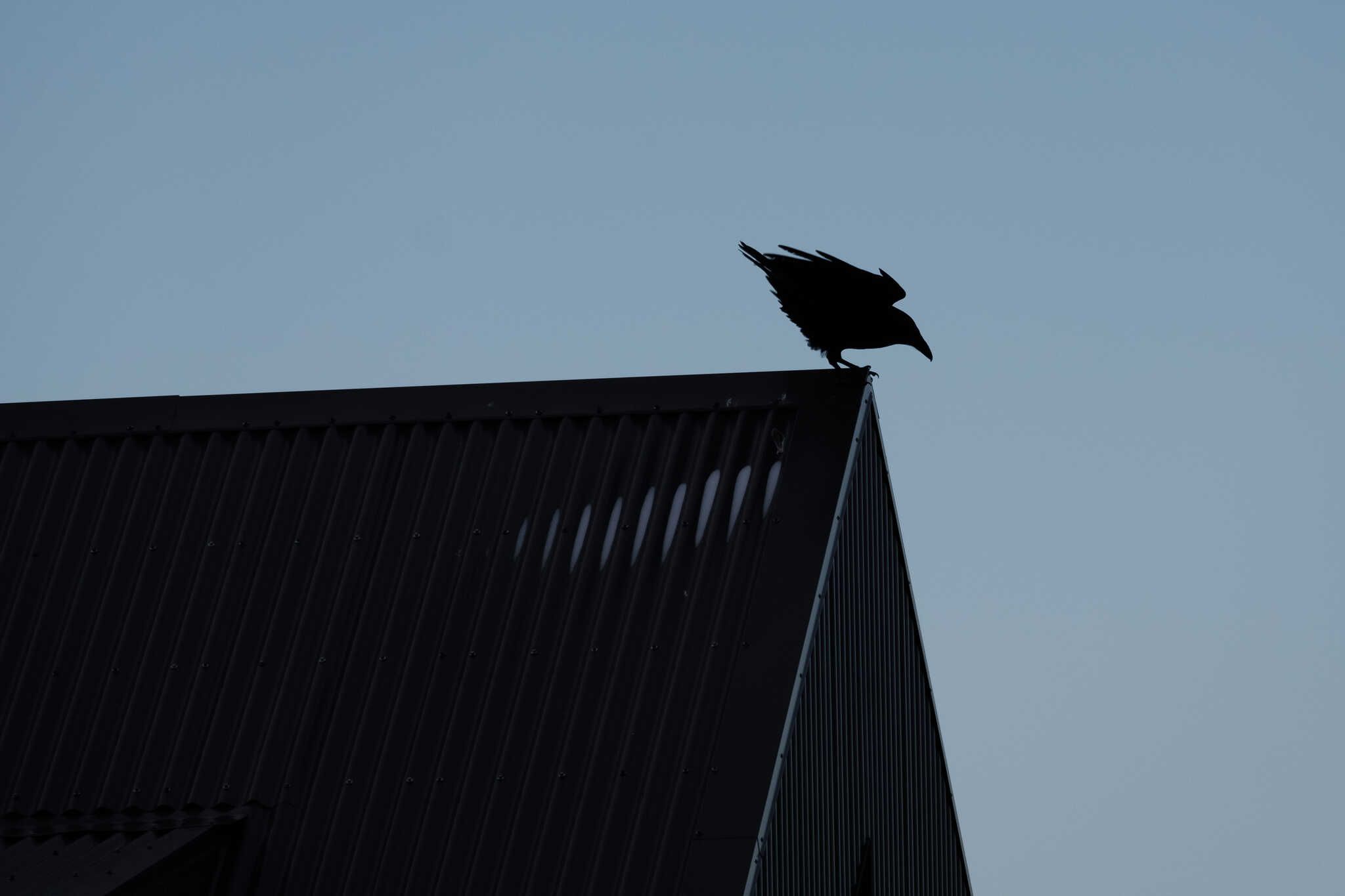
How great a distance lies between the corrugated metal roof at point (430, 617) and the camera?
11.1 m

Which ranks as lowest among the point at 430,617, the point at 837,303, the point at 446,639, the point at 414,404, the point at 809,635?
Result: the point at 446,639

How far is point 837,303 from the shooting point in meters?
13.7

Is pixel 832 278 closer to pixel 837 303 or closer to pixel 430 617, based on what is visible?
pixel 837 303

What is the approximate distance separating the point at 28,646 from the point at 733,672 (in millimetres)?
5214

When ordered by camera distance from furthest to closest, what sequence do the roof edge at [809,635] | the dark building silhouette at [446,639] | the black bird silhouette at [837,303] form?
the black bird silhouette at [837,303]
the dark building silhouette at [446,639]
the roof edge at [809,635]

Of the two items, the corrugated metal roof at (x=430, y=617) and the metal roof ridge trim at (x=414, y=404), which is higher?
the metal roof ridge trim at (x=414, y=404)

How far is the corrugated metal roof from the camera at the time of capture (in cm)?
1111

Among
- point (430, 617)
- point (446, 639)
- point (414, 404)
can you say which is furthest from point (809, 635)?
point (414, 404)

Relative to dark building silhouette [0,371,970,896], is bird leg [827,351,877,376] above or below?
above

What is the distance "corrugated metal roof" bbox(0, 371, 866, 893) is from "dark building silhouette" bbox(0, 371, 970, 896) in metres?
0.02

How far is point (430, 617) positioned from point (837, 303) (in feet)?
12.7

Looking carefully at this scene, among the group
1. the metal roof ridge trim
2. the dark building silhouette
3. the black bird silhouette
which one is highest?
the black bird silhouette

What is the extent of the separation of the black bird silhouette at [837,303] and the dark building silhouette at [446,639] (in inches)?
13.2

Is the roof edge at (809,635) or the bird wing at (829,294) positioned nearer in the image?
the roof edge at (809,635)
